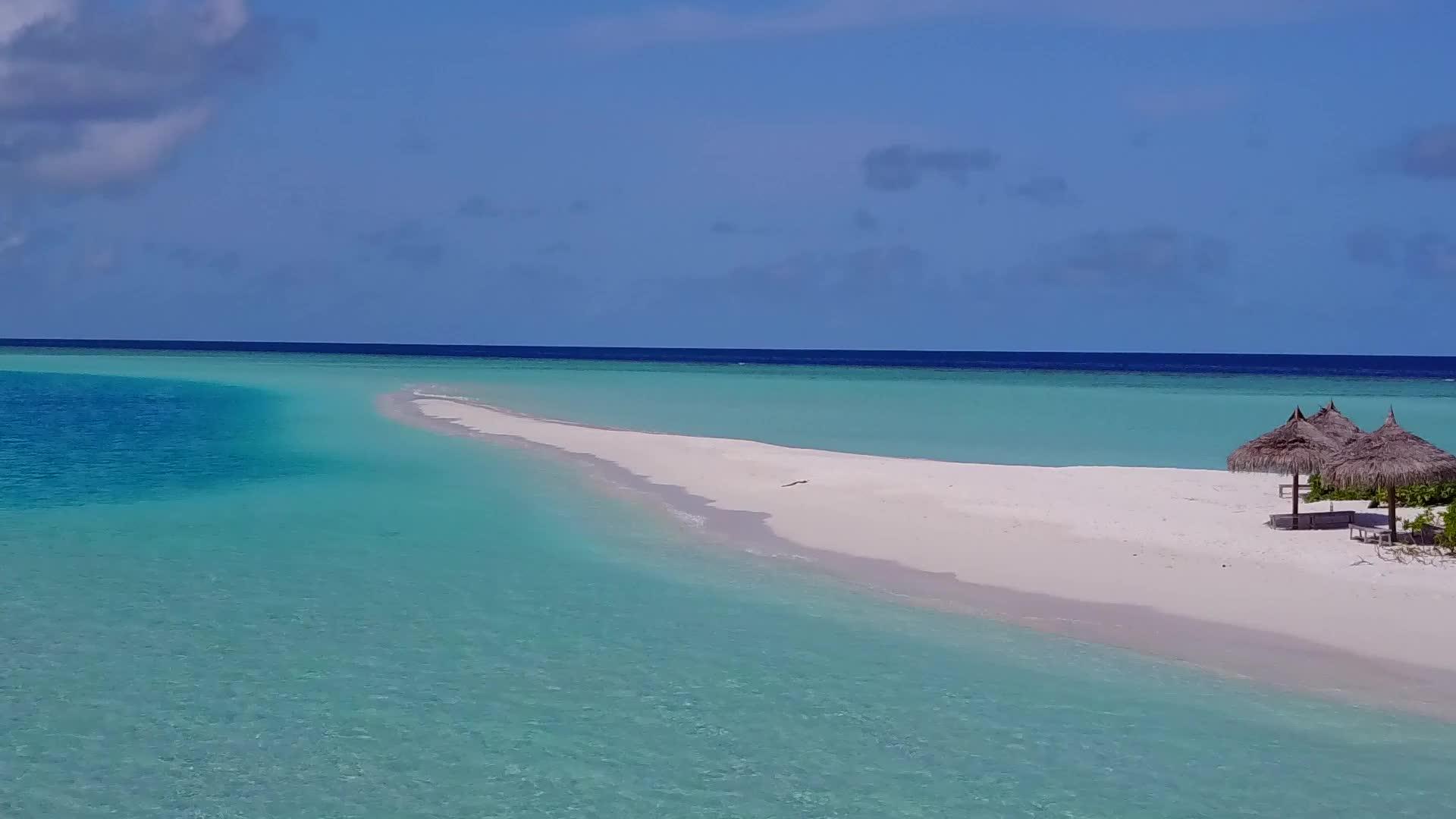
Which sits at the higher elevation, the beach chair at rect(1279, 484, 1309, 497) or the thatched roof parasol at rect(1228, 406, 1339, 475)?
the thatched roof parasol at rect(1228, 406, 1339, 475)

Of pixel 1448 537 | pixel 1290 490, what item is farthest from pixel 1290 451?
pixel 1290 490

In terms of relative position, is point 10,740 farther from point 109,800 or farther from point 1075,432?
point 1075,432

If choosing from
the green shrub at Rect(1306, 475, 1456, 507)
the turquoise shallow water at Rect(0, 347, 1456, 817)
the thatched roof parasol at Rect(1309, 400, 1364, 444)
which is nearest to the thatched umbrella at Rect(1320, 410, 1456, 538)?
the green shrub at Rect(1306, 475, 1456, 507)

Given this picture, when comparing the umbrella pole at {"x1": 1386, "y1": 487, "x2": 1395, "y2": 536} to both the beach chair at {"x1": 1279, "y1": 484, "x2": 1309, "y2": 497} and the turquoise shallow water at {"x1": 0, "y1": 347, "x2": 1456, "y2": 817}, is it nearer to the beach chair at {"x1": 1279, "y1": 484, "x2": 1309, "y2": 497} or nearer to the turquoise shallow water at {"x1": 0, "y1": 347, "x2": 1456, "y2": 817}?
the beach chair at {"x1": 1279, "y1": 484, "x2": 1309, "y2": 497}

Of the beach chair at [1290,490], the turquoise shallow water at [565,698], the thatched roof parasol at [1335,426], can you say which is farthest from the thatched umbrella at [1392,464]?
the turquoise shallow water at [565,698]

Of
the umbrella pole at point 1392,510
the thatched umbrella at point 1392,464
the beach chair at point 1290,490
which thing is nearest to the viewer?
the thatched umbrella at point 1392,464

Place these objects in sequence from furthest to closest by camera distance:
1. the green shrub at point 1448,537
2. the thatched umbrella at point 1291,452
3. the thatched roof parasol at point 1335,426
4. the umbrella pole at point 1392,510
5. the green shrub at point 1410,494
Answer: the thatched roof parasol at point 1335,426 → the green shrub at point 1410,494 → the thatched umbrella at point 1291,452 → the umbrella pole at point 1392,510 → the green shrub at point 1448,537

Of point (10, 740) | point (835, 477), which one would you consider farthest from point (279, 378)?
point (10, 740)

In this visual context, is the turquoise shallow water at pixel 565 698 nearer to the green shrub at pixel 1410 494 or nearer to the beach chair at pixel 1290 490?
the green shrub at pixel 1410 494
